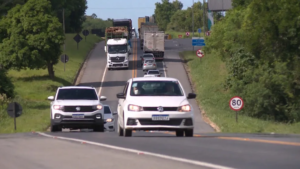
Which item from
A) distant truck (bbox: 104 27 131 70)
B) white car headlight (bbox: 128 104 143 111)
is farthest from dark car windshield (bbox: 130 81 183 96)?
distant truck (bbox: 104 27 131 70)

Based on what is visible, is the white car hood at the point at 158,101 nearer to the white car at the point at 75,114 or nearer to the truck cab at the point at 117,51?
the white car at the point at 75,114

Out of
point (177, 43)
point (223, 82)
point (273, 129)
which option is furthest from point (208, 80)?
point (177, 43)

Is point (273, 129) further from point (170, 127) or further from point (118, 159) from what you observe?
point (118, 159)

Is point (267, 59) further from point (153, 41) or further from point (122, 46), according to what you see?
point (153, 41)

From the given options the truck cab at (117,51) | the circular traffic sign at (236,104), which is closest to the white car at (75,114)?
the circular traffic sign at (236,104)

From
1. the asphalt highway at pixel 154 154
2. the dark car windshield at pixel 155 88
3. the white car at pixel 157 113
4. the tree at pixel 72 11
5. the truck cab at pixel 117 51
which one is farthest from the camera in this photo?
the tree at pixel 72 11

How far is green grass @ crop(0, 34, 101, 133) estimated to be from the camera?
33750mm

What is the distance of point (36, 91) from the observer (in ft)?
167

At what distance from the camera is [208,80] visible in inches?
2201

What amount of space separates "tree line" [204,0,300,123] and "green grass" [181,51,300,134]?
1.73m

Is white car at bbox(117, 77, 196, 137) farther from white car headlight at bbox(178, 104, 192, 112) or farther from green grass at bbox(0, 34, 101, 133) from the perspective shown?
green grass at bbox(0, 34, 101, 133)

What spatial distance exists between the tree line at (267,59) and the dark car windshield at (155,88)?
26510 mm

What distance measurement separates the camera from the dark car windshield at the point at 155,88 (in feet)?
51.6

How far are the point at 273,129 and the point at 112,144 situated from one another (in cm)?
2141
